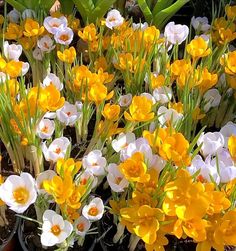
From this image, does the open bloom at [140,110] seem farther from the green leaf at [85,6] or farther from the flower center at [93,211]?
the green leaf at [85,6]

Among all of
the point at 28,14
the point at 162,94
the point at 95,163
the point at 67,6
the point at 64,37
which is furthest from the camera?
the point at 67,6

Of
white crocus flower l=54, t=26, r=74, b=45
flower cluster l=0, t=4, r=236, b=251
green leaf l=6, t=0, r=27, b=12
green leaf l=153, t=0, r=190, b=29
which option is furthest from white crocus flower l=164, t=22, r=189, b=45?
green leaf l=6, t=0, r=27, b=12

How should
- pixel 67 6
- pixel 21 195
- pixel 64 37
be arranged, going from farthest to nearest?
pixel 67 6, pixel 64 37, pixel 21 195

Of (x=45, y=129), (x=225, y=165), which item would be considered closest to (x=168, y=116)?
(x=225, y=165)

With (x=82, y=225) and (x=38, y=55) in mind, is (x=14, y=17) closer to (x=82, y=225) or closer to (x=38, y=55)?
(x=38, y=55)

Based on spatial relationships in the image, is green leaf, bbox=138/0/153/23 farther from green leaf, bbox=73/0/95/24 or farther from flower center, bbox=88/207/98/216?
flower center, bbox=88/207/98/216

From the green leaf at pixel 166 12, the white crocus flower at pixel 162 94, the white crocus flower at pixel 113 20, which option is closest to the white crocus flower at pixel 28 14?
the white crocus flower at pixel 113 20
